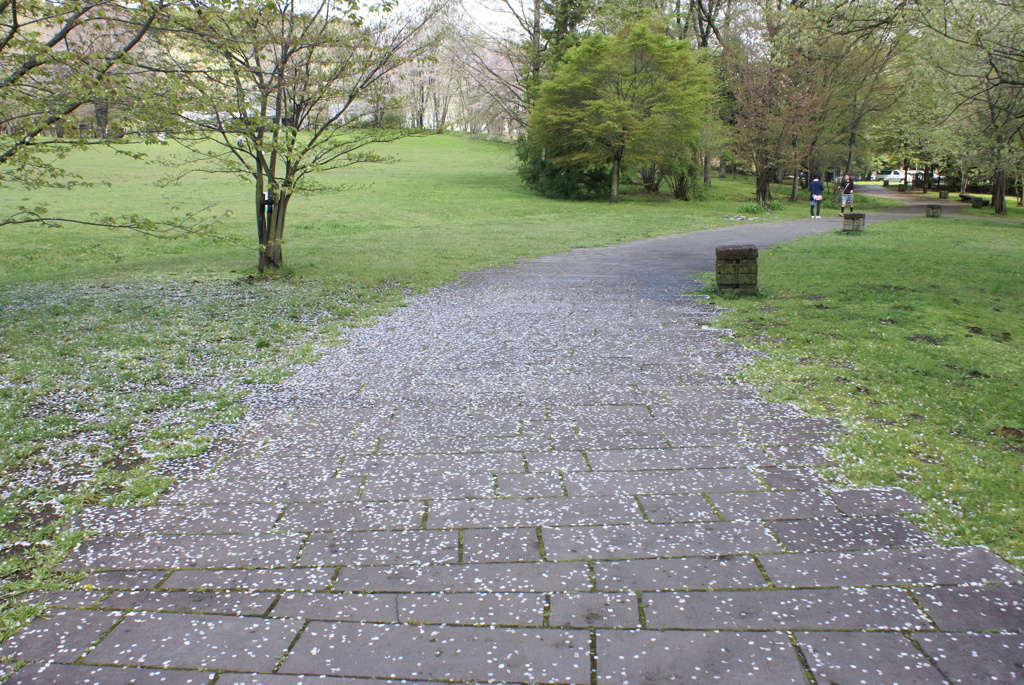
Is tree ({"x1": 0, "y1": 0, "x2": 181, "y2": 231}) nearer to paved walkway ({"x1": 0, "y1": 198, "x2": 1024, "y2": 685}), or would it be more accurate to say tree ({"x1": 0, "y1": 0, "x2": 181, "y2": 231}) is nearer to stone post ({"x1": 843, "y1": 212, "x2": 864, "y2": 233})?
paved walkway ({"x1": 0, "y1": 198, "x2": 1024, "y2": 685})

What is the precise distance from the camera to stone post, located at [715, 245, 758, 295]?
9.09 m

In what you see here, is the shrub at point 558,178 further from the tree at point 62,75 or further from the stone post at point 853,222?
the tree at point 62,75

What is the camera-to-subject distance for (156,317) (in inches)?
311

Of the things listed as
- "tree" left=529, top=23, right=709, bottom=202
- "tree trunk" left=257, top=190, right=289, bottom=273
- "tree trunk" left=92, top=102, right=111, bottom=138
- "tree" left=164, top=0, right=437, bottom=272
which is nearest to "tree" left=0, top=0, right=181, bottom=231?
"tree trunk" left=92, top=102, right=111, bottom=138

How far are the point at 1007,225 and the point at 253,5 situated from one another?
2606 cm

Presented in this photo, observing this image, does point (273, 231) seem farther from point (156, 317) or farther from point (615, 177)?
point (615, 177)

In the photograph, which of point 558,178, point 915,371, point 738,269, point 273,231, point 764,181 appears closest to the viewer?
point 915,371

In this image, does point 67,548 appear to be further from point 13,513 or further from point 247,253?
point 247,253

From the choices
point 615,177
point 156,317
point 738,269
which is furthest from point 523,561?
point 615,177

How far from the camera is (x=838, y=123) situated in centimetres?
3372

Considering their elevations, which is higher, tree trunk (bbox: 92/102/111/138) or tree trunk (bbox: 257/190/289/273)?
tree trunk (bbox: 92/102/111/138)

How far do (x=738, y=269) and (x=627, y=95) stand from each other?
20.9 m

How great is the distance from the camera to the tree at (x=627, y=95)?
2719 centimetres

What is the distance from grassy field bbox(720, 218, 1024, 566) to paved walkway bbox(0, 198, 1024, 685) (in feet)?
0.77
